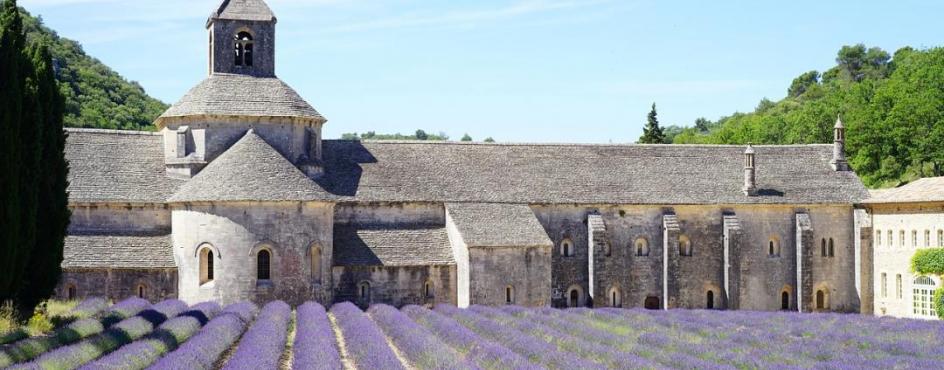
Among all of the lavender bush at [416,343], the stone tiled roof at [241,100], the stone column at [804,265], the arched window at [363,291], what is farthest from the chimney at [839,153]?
the lavender bush at [416,343]

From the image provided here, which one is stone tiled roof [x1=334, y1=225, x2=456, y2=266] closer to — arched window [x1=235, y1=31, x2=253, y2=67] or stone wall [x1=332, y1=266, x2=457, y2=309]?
stone wall [x1=332, y1=266, x2=457, y2=309]

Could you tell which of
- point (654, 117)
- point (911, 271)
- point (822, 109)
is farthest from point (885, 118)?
point (911, 271)

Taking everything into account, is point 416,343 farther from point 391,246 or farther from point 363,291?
point 391,246

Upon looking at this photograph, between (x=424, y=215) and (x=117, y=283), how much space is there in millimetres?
12619

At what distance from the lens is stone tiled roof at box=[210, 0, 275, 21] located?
52.5 m

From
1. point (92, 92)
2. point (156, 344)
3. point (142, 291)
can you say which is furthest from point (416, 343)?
point (92, 92)

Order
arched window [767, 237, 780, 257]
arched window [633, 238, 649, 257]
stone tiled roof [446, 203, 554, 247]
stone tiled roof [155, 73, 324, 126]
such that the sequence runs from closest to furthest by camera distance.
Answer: stone tiled roof [446, 203, 554, 247]
stone tiled roof [155, 73, 324, 126]
arched window [633, 238, 649, 257]
arched window [767, 237, 780, 257]

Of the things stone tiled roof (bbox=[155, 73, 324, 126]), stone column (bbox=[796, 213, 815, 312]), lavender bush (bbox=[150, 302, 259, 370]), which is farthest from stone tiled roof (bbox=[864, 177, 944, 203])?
lavender bush (bbox=[150, 302, 259, 370])

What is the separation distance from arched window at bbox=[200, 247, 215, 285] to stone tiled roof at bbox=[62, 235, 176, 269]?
4.32 feet

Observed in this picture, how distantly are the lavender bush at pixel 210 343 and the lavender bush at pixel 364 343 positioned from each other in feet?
9.77

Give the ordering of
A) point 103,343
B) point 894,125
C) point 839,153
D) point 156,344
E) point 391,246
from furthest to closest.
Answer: point 894,125 → point 839,153 → point 391,246 → point 103,343 → point 156,344

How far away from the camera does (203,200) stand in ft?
150

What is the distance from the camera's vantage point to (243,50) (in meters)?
52.7

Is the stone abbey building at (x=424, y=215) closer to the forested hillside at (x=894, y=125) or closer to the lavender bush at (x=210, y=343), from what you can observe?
the lavender bush at (x=210, y=343)
